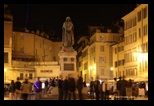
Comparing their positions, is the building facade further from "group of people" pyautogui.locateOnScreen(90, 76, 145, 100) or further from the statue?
"group of people" pyautogui.locateOnScreen(90, 76, 145, 100)

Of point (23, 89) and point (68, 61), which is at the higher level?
point (68, 61)

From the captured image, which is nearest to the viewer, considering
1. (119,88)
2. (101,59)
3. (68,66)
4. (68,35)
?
(119,88)

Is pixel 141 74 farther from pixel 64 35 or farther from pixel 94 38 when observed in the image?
pixel 94 38

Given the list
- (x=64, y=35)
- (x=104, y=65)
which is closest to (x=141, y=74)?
(x=64, y=35)

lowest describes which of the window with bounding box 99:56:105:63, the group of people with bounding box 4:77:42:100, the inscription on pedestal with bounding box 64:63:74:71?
the group of people with bounding box 4:77:42:100

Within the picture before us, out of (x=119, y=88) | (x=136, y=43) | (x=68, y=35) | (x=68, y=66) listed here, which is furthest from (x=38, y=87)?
(x=136, y=43)

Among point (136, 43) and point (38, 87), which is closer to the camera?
point (38, 87)

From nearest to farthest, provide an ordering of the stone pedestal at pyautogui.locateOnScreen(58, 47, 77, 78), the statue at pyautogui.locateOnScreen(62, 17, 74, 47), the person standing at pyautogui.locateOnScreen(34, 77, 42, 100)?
1. the person standing at pyautogui.locateOnScreen(34, 77, 42, 100)
2. the stone pedestal at pyautogui.locateOnScreen(58, 47, 77, 78)
3. the statue at pyautogui.locateOnScreen(62, 17, 74, 47)

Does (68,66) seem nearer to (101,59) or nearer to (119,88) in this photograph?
(119,88)

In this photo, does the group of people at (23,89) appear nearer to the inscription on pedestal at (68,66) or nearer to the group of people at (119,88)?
the group of people at (119,88)

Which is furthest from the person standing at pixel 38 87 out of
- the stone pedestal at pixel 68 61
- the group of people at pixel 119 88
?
the stone pedestal at pixel 68 61

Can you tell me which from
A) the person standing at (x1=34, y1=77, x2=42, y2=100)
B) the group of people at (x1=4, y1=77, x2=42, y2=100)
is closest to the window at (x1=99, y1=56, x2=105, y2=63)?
the person standing at (x1=34, y1=77, x2=42, y2=100)

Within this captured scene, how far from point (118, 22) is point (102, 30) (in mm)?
4771

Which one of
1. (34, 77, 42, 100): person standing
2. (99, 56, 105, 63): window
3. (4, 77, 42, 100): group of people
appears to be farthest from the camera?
(99, 56, 105, 63): window
